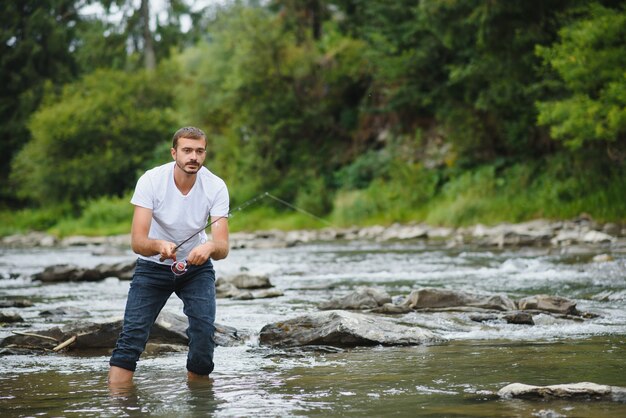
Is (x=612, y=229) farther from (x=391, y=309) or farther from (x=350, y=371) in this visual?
(x=350, y=371)

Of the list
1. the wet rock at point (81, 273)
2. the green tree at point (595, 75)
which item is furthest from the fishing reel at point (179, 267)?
the green tree at point (595, 75)

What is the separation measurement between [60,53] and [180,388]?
5141cm

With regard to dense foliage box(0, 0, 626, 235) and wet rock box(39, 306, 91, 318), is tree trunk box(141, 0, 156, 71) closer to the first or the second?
dense foliage box(0, 0, 626, 235)

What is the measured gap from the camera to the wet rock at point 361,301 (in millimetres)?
9594

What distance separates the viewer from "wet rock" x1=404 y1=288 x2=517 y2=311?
937 centimetres

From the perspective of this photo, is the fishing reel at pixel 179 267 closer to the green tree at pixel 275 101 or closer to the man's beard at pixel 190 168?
the man's beard at pixel 190 168

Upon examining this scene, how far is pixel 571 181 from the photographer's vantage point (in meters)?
26.7

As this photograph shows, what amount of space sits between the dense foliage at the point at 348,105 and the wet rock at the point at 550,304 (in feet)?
42.7

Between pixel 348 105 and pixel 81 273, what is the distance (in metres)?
27.5

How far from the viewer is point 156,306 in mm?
5945

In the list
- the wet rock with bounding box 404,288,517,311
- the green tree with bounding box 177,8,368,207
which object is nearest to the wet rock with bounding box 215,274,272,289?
the wet rock with bounding box 404,288,517,311

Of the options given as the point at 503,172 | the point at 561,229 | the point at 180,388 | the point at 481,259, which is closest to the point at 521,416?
the point at 180,388

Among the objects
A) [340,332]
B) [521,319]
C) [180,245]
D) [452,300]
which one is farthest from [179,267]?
[452,300]

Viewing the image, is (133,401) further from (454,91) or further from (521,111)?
(454,91)
